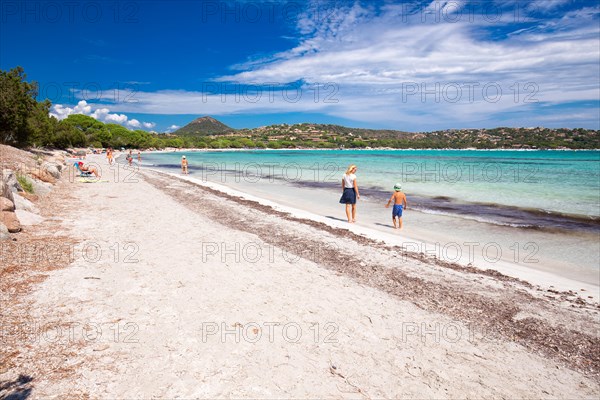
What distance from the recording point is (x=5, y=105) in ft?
79.6

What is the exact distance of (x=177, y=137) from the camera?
16288cm

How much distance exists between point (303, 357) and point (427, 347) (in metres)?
1.54

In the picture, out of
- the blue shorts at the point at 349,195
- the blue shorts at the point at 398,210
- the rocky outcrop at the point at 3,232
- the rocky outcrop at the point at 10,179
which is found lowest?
the blue shorts at the point at 398,210

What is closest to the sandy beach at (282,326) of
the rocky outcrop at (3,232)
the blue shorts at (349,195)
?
the rocky outcrop at (3,232)

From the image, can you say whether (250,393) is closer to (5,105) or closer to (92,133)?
(5,105)

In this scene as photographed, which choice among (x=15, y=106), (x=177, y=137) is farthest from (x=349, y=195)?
(x=177, y=137)

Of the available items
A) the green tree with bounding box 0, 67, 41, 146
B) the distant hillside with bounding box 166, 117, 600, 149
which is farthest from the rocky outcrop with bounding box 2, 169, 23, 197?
the distant hillside with bounding box 166, 117, 600, 149

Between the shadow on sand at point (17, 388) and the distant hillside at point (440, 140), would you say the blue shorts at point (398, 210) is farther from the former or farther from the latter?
the distant hillside at point (440, 140)

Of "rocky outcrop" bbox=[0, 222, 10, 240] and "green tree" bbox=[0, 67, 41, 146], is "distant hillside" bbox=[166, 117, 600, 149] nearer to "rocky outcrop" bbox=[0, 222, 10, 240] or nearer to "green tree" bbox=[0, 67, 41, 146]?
"green tree" bbox=[0, 67, 41, 146]

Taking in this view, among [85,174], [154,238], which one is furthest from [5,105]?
[154,238]

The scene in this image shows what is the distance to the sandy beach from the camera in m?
3.25

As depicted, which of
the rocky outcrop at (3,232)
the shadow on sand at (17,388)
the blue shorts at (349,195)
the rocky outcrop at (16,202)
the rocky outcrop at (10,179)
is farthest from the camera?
the blue shorts at (349,195)

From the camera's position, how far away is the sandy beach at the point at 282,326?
10.7 ft

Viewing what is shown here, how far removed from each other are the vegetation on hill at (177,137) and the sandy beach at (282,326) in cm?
2741
